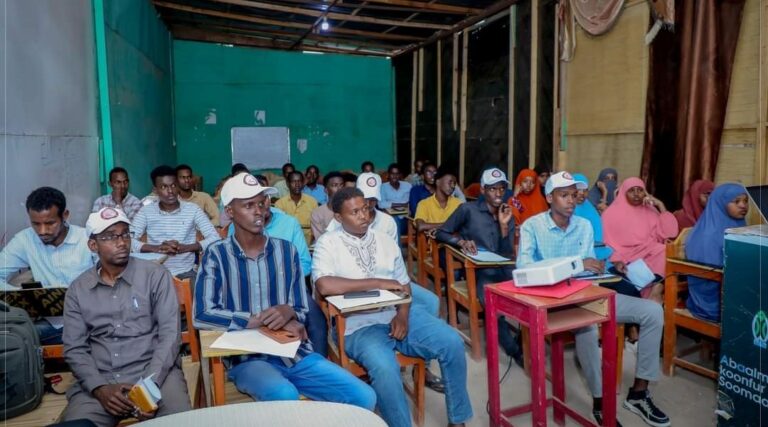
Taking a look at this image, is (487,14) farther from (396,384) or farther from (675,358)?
(396,384)

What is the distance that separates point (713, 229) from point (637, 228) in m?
0.82

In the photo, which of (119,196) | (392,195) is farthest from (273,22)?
(119,196)

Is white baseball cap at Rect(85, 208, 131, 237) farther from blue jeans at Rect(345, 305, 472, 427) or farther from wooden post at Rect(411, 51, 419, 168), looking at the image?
wooden post at Rect(411, 51, 419, 168)

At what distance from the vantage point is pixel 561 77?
623 cm

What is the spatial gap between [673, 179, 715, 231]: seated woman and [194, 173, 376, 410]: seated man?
3.54 meters

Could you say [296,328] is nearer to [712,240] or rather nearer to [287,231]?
[287,231]

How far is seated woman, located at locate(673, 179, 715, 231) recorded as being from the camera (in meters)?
4.36

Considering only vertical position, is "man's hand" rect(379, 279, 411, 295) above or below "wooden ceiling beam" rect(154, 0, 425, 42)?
below

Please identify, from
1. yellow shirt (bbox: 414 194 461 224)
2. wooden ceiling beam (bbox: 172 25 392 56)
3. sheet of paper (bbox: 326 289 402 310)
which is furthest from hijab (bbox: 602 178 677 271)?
wooden ceiling beam (bbox: 172 25 392 56)

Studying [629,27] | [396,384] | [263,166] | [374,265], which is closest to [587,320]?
[396,384]

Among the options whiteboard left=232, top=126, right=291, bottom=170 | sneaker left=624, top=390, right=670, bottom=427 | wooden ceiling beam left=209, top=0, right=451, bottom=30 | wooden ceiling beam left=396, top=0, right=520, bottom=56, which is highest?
wooden ceiling beam left=209, top=0, right=451, bottom=30

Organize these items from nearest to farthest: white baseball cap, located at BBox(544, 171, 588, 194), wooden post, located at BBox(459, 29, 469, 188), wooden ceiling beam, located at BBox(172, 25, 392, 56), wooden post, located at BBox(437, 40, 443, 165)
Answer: white baseball cap, located at BBox(544, 171, 588, 194) → wooden post, located at BBox(459, 29, 469, 188) → wooden post, located at BBox(437, 40, 443, 165) → wooden ceiling beam, located at BBox(172, 25, 392, 56)

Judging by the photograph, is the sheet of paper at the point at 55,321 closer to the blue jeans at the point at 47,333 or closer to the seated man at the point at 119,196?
the blue jeans at the point at 47,333

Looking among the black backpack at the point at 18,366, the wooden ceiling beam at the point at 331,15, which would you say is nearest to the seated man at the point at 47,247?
the black backpack at the point at 18,366
